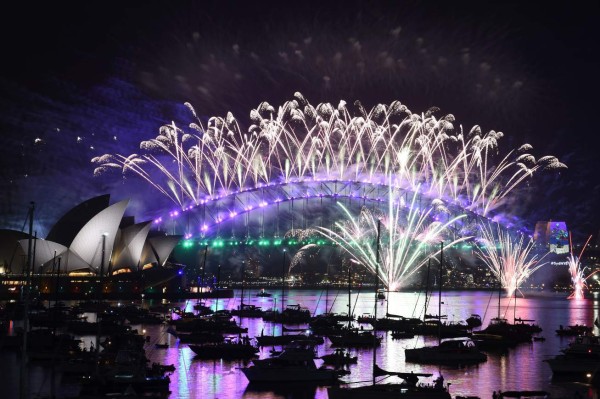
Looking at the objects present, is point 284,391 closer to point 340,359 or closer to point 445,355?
point 340,359

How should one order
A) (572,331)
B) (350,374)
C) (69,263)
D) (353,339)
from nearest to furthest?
(350,374) < (353,339) < (572,331) < (69,263)

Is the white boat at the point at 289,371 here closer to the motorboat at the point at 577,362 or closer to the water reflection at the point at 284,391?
the water reflection at the point at 284,391

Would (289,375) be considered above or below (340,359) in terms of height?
below

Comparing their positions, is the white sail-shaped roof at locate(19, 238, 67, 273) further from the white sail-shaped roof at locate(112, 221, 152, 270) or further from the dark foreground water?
the dark foreground water

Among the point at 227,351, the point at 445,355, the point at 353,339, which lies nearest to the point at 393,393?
the point at 445,355

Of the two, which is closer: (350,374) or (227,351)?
(350,374)

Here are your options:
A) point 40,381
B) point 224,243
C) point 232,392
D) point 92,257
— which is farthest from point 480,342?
point 224,243

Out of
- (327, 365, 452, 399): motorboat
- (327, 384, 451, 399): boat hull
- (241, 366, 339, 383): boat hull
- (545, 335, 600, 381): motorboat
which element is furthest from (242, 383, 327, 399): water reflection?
(545, 335, 600, 381): motorboat
